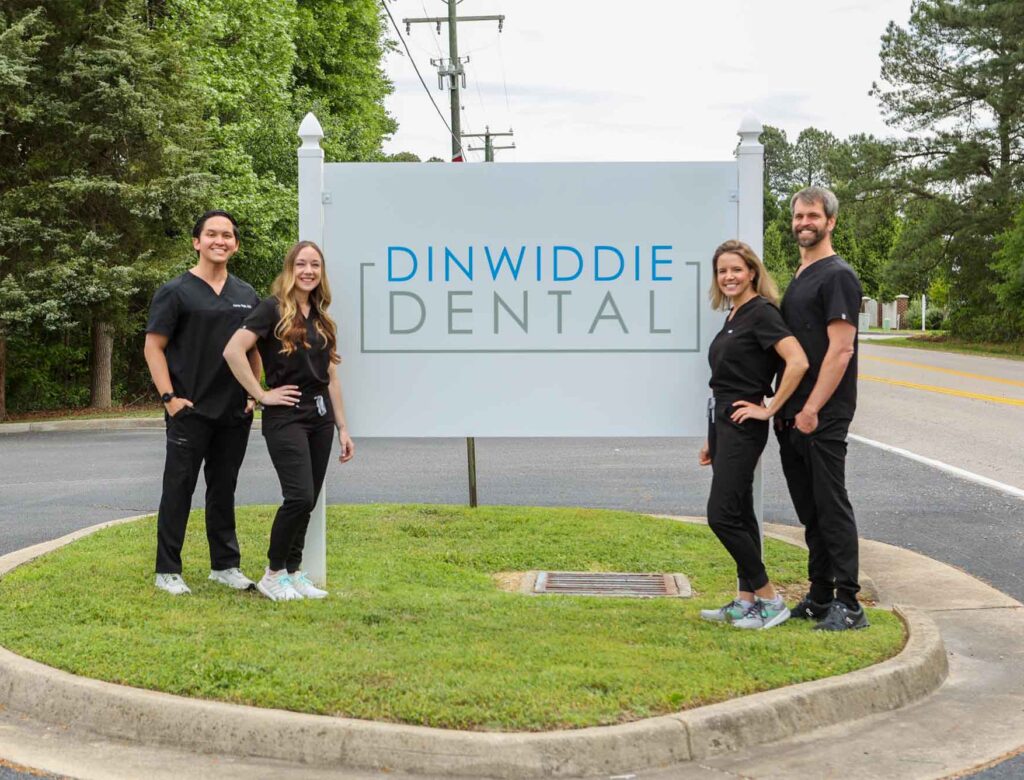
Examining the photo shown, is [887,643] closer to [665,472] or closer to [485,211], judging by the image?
[485,211]

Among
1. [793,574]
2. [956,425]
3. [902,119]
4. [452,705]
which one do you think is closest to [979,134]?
[902,119]

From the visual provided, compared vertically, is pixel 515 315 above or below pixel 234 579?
above

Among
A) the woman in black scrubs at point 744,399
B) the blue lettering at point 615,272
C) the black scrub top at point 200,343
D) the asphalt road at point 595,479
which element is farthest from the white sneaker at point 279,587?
the blue lettering at point 615,272

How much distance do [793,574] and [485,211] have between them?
2.77m

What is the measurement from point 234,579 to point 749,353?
9.73 ft

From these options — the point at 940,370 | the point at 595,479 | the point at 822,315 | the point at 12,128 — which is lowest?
the point at 595,479

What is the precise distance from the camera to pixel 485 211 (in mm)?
6598

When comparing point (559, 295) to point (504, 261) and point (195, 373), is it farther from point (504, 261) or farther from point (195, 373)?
point (195, 373)

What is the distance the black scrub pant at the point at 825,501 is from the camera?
5.43 m

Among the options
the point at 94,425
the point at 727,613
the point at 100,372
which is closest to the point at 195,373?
the point at 727,613

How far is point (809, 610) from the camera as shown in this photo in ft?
18.8

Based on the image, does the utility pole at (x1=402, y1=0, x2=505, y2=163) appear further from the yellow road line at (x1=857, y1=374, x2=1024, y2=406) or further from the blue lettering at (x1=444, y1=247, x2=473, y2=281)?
the blue lettering at (x1=444, y1=247, x2=473, y2=281)

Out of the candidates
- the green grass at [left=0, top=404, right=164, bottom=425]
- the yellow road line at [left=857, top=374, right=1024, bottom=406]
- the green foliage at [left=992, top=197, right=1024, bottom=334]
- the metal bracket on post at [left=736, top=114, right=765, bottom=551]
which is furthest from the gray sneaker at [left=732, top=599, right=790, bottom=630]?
the green foliage at [left=992, top=197, right=1024, bottom=334]

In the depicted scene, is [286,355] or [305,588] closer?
[286,355]
